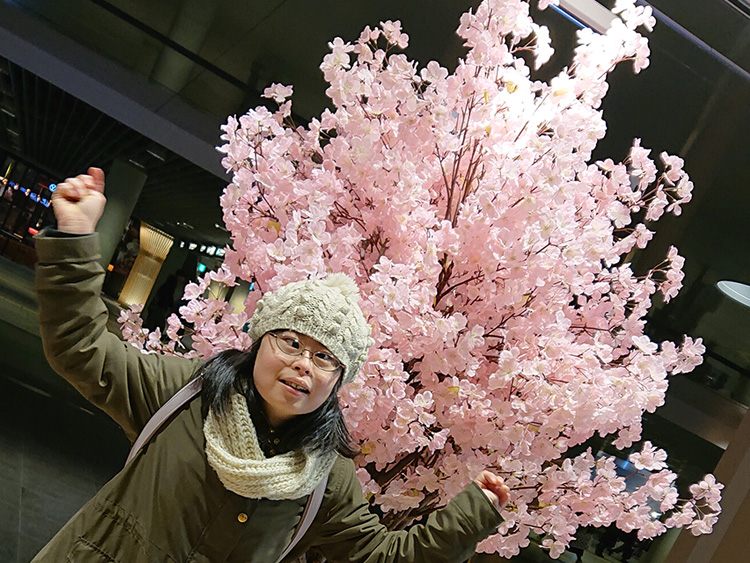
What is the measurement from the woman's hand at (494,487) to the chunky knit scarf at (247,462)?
347 mm

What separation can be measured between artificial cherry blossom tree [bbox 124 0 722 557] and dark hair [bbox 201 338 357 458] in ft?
0.31

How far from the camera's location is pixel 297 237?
1.59 m

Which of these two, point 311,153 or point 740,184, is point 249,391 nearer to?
point 311,153

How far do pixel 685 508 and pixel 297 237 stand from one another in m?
1.16

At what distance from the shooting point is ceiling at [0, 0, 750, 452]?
3490mm

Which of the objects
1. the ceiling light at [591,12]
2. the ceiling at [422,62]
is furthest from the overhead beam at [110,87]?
the ceiling light at [591,12]

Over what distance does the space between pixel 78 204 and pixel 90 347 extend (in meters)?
0.25

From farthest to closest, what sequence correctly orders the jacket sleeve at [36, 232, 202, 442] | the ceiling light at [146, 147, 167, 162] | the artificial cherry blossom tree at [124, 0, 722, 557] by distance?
the ceiling light at [146, 147, 167, 162], the artificial cherry blossom tree at [124, 0, 722, 557], the jacket sleeve at [36, 232, 202, 442]

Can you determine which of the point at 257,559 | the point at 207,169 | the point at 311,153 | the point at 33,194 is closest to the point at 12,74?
the point at 33,194

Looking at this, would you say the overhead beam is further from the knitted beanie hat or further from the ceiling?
the knitted beanie hat

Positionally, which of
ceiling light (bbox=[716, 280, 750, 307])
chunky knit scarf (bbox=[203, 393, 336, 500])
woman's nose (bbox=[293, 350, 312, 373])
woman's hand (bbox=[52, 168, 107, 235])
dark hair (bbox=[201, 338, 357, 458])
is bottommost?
chunky knit scarf (bbox=[203, 393, 336, 500])

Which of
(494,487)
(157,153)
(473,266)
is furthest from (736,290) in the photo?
(157,153)

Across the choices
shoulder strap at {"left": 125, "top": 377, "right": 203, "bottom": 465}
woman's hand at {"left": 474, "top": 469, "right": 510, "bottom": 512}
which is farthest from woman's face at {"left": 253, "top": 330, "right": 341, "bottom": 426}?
woman's hand at {"left": 474, "top": 469, "right": 510, "bottom": 512}

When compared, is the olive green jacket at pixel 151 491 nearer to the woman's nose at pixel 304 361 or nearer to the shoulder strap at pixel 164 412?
the shoulder strap at pixel 164 412
